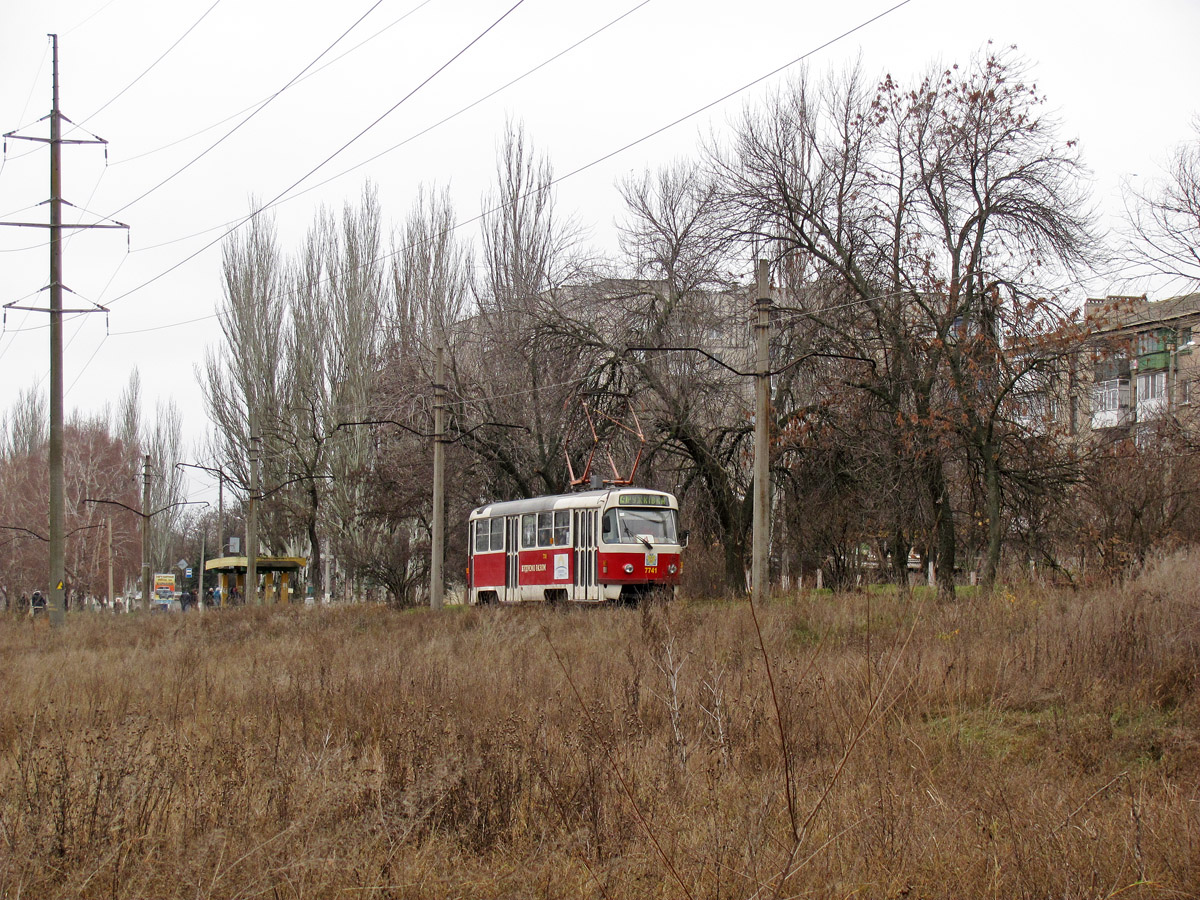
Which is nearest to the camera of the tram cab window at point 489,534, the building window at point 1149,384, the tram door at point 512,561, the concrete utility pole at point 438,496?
the concrete utility pole at point 438,496

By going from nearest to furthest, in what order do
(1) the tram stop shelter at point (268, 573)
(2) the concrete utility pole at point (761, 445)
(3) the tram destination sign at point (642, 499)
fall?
(2) the concrete utility pole at point (761, 445) → (3) the tram destination sign at point (642, 499) → (1) the tram stop shelter at point (268, 573)

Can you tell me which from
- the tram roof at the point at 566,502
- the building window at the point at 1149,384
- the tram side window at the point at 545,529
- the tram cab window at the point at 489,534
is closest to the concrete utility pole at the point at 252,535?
the tram cab window at the point at 489,534

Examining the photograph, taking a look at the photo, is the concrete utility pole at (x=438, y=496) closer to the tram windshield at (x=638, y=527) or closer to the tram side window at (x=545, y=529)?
the tram side window at (x=545, y=529)

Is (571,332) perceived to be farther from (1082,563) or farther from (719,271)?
(1082,563)

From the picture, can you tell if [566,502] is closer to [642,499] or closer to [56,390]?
[642,499]

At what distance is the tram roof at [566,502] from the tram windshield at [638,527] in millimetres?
364

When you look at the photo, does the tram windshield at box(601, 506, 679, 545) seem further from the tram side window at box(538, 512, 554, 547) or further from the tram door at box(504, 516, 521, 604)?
the tram door at box(504, 516, 521, 604)

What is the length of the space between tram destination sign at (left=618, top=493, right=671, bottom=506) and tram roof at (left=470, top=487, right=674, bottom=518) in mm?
61

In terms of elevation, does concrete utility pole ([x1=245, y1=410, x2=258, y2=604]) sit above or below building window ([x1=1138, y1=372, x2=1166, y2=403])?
below

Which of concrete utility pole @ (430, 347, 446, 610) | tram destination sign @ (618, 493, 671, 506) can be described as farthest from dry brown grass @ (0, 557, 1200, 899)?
concrete utility pole @ (430, 347, 446, 610)

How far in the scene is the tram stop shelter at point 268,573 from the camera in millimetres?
48719

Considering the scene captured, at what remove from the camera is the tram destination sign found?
918 inches

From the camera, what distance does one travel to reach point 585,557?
23.5 m

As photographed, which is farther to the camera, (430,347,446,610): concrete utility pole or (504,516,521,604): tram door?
(504,516,521,604): tram door
